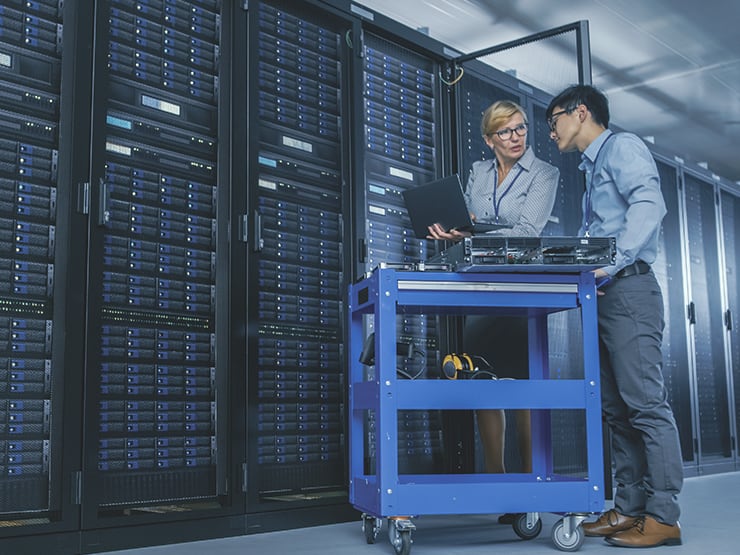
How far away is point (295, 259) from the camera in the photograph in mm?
3250

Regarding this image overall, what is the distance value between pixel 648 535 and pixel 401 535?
2.70 ft

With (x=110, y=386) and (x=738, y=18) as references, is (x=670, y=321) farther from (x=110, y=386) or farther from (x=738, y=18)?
(x=110, y=386)

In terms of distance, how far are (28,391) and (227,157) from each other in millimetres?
1150

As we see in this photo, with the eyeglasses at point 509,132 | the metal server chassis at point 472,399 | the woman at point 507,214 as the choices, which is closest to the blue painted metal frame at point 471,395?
the metal server chassis at point 472,399

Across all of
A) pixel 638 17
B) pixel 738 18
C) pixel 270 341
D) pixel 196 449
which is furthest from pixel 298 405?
pixel 738 18

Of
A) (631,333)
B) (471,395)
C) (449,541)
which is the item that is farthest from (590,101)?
(449,541)

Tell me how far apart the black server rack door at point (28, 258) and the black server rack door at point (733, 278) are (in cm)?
534

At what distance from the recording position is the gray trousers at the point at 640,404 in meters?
2.64

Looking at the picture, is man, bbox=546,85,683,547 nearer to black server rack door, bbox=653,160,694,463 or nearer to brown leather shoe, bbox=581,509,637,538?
brown leather shoe, bbox=581,509,637,538

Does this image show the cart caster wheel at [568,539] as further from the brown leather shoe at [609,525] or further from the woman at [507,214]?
the woman at [507,214]

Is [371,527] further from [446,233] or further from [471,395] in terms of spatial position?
[446,233]

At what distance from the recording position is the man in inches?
104

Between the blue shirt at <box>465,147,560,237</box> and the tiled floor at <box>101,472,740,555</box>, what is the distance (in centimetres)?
114

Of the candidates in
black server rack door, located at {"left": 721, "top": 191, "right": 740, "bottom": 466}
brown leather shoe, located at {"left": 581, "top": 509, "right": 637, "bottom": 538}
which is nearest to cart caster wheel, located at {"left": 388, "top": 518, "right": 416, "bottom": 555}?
brown leather shoe, located at {"left": 581, "top": 509, "right": 637, "bottom": 538}
